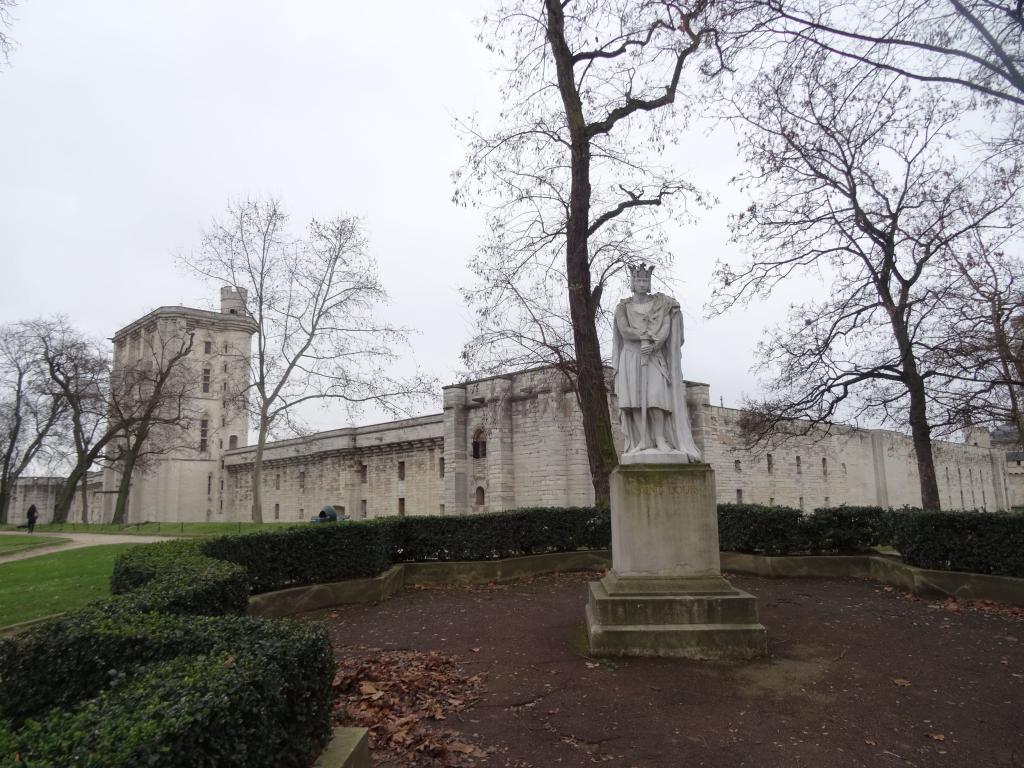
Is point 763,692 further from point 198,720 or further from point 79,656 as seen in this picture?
point 79,656

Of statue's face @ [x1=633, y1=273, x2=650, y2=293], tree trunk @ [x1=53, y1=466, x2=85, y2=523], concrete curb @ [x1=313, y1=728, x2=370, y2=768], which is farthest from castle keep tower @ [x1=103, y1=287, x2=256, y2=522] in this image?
concrete curb @ [x1=313, y1=728, x2=370, y2=768]

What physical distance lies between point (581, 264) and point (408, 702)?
32.5 ft

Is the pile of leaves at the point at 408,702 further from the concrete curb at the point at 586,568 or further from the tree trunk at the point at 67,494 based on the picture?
the tree trunk at the point at 67,494

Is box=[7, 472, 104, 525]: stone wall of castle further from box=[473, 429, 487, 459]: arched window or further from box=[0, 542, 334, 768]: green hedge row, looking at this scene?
box=[0, 542, 334, 768]: green hedge row

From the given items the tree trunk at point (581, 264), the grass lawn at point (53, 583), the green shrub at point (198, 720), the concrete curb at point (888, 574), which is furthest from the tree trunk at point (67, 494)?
the green shrub at point (198, 720)

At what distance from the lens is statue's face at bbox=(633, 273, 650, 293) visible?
23.2 ft

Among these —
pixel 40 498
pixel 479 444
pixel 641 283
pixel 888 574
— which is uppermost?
pixel 641 283

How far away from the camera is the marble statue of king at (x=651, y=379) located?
21.7ft

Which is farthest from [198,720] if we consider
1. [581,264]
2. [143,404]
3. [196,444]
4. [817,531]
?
[196,444]

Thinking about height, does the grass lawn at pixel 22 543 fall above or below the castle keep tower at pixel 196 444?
below

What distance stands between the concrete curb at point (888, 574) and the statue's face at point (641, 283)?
589cm

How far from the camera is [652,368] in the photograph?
6719 millimetres

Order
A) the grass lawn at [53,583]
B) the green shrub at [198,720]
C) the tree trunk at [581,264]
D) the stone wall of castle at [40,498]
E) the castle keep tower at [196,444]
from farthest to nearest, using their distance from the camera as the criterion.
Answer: the stone wall of castle at [40,498], the castle keep tower at [196,444], the tree trunk at [581,264], the grass lawn at [53,583], the green shrub at [198,720]

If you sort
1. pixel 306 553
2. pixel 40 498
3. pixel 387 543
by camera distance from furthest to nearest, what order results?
pixel 40 498
pixel 387 543
pixel 306 553
